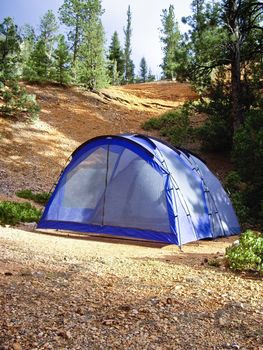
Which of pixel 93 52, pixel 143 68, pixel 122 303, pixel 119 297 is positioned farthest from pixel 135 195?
pixel 143 68

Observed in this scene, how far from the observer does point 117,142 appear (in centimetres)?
878

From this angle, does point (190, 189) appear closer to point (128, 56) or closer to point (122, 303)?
point (122, 303)

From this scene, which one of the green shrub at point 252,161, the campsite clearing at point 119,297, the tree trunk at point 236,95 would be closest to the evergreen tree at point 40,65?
the tree trunk at point 236,95

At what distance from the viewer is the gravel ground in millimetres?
3144

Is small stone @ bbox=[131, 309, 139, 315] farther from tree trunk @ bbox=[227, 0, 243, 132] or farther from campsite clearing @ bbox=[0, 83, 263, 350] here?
tree trunk @ bbox=[227, 0, 243, 132]

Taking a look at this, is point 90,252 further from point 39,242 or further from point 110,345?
point 110,345

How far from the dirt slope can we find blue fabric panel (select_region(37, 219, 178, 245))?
17.1 ft

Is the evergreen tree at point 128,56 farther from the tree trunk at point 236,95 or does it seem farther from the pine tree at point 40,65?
the tree trunk at point 236,95

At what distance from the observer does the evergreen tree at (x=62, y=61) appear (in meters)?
24.8

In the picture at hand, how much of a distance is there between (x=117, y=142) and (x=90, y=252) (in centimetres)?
298

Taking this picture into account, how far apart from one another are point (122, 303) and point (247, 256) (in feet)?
7.04

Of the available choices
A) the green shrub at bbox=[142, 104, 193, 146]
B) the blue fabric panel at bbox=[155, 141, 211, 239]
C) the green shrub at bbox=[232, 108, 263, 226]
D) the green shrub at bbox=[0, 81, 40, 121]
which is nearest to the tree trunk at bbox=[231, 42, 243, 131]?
the green shrub at bbox=[232, 108, 263, 226]

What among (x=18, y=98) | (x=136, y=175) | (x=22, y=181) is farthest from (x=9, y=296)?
(x=18, y=98)

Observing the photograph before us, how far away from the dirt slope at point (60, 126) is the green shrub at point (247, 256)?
982 cm
